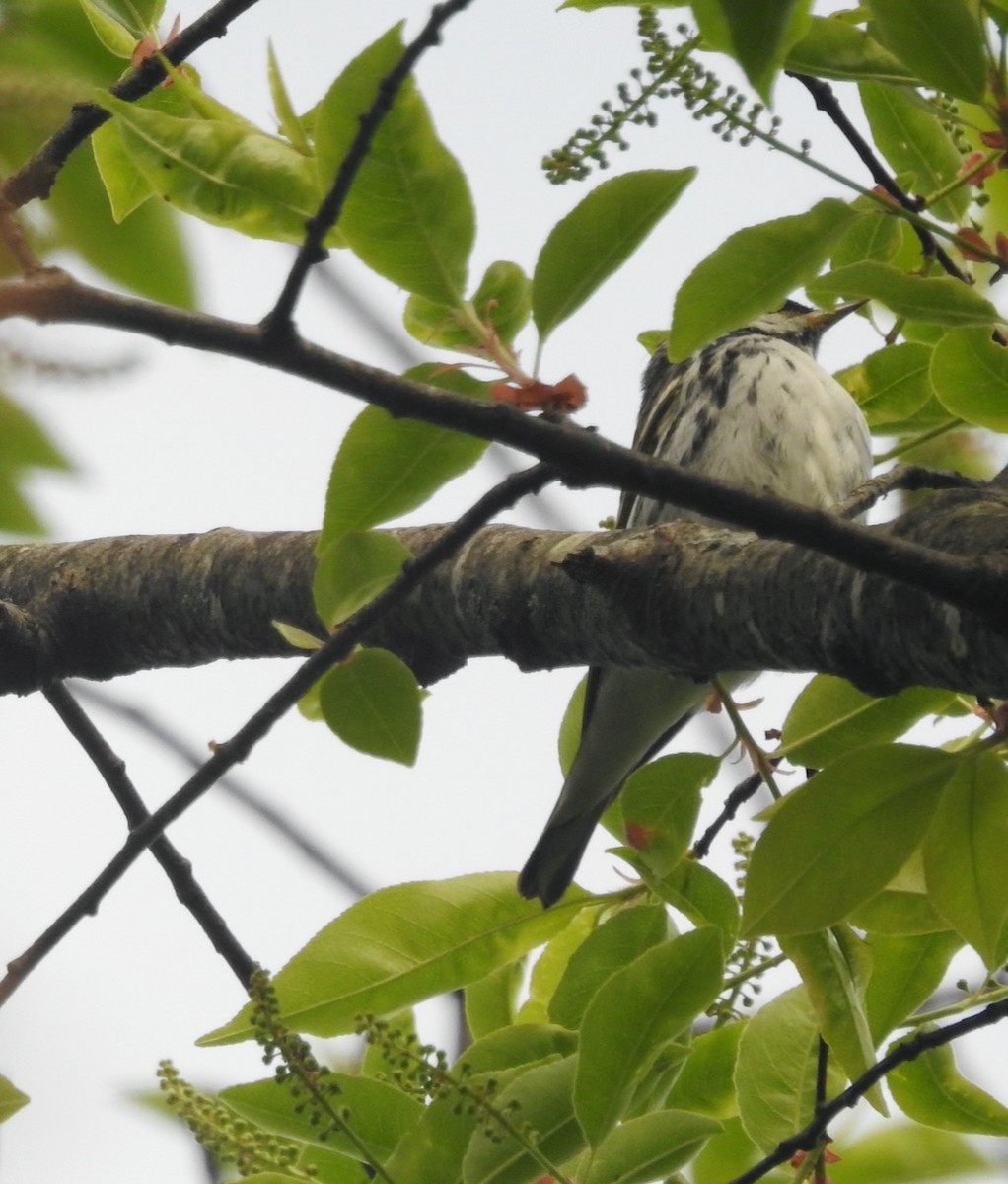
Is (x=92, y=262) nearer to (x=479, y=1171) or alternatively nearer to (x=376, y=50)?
(x=376, y=50)

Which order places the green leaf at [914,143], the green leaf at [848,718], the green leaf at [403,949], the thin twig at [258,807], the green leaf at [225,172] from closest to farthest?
the green leaf at [225,172]
the green leaf at [403,949]
the green leaf at [848,718]
the green leaf at [914,143]
the thin twig at [258,807]

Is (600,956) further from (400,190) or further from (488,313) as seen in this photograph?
(400,190)

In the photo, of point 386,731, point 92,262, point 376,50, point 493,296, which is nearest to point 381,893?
point 386,731

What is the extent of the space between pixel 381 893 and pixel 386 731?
1.11ft

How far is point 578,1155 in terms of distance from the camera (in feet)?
5.14

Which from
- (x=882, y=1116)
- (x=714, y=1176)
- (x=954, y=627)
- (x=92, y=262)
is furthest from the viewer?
(x=714, y=1176)

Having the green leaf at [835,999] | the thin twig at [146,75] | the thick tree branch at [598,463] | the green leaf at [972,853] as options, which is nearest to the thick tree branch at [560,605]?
the thick tree branch at [598,463]

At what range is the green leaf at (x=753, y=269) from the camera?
4.32 ft

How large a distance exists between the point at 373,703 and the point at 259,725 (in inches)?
5.8

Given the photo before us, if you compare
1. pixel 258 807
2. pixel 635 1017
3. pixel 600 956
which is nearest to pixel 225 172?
pixel 635 1017

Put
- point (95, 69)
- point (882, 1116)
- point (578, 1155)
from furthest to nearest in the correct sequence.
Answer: point (882, 1116), point (578, 1155), point (95, 69)

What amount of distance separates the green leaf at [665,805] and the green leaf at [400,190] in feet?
2.29

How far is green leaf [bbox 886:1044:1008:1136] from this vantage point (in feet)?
5.85

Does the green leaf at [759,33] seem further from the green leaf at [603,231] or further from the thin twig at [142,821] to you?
the thin twig at [142,821]
